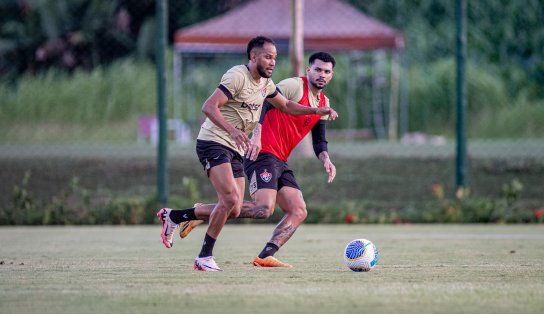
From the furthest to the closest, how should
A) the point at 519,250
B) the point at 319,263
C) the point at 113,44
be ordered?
the point at 113,44 < the point at 519,250 < the point at 319,263

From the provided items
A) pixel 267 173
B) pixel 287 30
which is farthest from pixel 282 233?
pixel 287 30

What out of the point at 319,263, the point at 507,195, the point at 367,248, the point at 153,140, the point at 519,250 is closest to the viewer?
the point at 367,248

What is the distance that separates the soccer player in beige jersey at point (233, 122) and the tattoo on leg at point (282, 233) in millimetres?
422

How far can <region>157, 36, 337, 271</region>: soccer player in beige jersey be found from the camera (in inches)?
368

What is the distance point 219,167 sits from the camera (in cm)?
962

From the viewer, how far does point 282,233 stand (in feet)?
32.7

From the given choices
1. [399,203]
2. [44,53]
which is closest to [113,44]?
[44,53]

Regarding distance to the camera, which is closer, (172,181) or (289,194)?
(289,194)

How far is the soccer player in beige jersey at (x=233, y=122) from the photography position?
9359 millimetres

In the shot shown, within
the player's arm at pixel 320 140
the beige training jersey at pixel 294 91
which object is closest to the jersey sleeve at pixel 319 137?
the player's arm at pixel 320 140

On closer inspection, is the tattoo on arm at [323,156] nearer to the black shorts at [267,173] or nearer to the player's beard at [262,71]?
the black shorts at [267,173]

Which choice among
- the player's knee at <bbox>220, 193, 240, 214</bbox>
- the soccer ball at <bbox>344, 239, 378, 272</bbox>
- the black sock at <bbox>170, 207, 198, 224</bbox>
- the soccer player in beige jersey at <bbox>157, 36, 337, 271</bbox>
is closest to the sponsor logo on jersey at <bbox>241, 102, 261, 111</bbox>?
the soccer player in beige jersey at <bbox>157, 36, 337, 271</bbox>

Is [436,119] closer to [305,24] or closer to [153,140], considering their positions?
[305,24]

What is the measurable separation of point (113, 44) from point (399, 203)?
8.96 m
